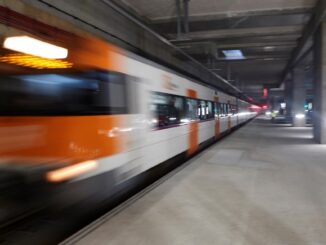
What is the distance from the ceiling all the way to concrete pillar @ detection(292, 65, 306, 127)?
5564mm

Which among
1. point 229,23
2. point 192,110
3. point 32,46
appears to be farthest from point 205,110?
point 32,46

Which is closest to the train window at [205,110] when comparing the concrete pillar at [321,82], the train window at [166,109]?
the train window at [166,109]

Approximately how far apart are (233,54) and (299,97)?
8.32 m

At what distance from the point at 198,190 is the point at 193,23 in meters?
11.0

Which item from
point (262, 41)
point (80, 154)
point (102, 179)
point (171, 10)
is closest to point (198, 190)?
point (102, 179)

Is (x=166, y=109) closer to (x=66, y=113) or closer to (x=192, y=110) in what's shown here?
(x=192, y=110)

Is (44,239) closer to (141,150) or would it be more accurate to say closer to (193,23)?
(141,150)

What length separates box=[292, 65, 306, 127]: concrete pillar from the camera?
94.7 feet

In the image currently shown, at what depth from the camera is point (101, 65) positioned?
19.1 ft

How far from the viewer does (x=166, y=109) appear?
9.11 metres

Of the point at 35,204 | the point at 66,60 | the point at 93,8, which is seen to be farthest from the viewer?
the point at 93,8

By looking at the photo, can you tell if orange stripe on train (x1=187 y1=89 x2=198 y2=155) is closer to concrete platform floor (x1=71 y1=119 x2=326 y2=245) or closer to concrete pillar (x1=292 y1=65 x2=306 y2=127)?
concrete platform floor (x1=71 y1=119 x2=326 y2=245)

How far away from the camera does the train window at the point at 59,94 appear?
4.83 metres

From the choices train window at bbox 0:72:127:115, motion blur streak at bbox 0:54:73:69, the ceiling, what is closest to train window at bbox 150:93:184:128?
train window at bbox 0:72:127:115
